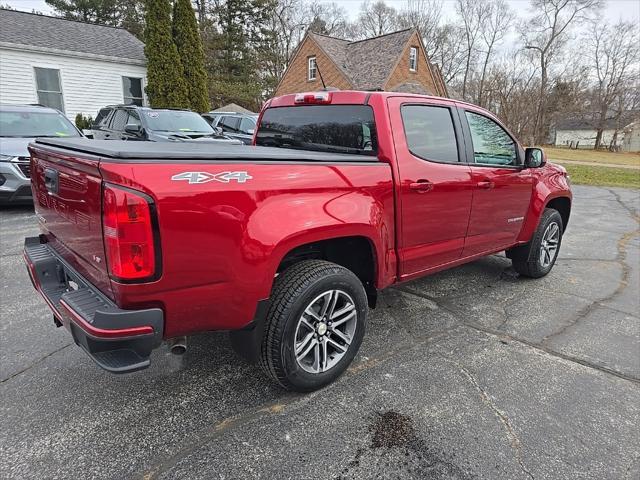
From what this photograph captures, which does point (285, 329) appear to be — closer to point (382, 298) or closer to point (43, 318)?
point (382, 298)

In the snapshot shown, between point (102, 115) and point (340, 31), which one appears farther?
point (340, 31)

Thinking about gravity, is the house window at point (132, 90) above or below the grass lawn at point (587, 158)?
above

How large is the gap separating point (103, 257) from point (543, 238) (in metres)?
4.39

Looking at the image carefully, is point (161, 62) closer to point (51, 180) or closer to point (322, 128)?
point (322, 128)

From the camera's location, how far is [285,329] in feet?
7.91

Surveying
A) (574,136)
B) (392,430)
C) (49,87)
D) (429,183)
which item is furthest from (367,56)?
(574,136)

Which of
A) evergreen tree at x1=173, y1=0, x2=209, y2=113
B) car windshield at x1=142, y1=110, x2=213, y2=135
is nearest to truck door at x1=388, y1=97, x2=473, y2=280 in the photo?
car windshield at x1=142, y1=110, x2=213, y2=135

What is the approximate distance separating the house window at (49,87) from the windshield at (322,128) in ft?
55.6

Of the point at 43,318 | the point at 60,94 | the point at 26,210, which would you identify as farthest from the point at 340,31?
the point at 43,318

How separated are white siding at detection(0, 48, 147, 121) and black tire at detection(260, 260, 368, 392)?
719 inches

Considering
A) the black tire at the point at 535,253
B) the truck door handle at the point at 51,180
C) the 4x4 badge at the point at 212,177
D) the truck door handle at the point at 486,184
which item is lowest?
the black tire at the point at 535,253

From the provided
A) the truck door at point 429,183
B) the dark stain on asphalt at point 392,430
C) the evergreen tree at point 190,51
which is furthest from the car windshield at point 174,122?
the evergreen tree at point 190,51

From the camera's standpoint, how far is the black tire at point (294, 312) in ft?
7.93

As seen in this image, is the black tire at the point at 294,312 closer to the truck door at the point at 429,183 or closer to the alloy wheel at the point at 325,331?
the alloy wheel at the point at 325,331
